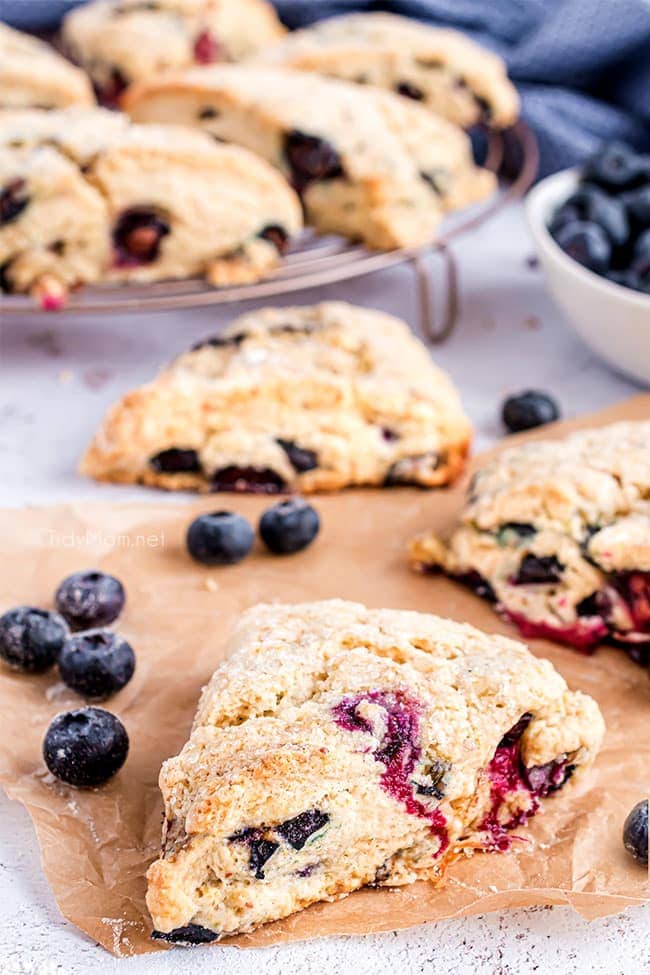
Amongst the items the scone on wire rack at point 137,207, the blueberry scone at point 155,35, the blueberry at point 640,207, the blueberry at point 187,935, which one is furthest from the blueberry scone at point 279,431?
the blueberry scone at point 155,35

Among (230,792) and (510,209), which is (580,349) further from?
(230,792)

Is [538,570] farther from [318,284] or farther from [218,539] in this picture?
[318,284]

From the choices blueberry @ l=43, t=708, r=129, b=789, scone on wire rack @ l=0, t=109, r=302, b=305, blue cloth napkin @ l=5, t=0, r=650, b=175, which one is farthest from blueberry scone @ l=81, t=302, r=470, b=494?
blue cloth napkin @ l=5, t=0, r=650, b=175

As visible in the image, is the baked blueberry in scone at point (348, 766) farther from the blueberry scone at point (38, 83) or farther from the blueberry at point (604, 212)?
the blueberry scone at point (38, 83)

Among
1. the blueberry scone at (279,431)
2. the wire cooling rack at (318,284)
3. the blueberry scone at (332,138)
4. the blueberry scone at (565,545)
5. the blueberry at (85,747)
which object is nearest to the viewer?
the blueberry at (85,747)

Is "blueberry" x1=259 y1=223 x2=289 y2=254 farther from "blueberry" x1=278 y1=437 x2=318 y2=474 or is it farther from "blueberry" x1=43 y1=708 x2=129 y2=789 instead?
"blueberry" x1=43 y1=708 x2=129 y2=789

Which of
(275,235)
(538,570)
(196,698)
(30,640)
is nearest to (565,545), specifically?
(538,570)

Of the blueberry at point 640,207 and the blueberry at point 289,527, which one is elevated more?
the blueberry at point 640,207
